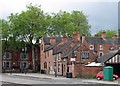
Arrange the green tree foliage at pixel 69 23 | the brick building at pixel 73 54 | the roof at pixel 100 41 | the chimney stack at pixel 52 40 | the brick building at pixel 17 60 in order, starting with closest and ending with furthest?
the brick building at pixel 73 54
the chimney stack at pixel 52 40
the roof at pixel 100 41
the green tree foliage at pixel 69 23
the brick building at pixel 17 60

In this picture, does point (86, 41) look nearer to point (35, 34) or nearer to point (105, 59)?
point (35, 34)

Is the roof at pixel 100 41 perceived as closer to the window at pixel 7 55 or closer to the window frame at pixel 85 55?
the window frame at pixel 85 55

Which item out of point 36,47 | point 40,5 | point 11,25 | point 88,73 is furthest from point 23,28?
point 88,73

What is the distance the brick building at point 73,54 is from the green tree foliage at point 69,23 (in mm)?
10785

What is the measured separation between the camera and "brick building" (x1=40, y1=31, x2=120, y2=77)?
42.3m

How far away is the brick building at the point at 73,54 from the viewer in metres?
42.3

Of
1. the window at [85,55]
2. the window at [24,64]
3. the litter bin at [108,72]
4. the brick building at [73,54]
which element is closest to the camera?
the litter bin at [108,72]

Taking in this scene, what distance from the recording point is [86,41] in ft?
228

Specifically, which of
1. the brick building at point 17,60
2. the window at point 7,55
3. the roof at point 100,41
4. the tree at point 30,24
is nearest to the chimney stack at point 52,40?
the tree at point 30,24

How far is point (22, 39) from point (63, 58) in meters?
29.8

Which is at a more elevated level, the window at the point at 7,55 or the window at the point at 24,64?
the window at the point at 7,55

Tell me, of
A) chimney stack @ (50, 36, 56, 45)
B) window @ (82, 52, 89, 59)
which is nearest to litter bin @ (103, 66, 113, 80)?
window @ (82, 52, 89, 59)

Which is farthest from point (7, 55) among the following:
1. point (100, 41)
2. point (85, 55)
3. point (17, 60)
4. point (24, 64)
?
point (85, 55)

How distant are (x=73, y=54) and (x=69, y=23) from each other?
35.1 m
